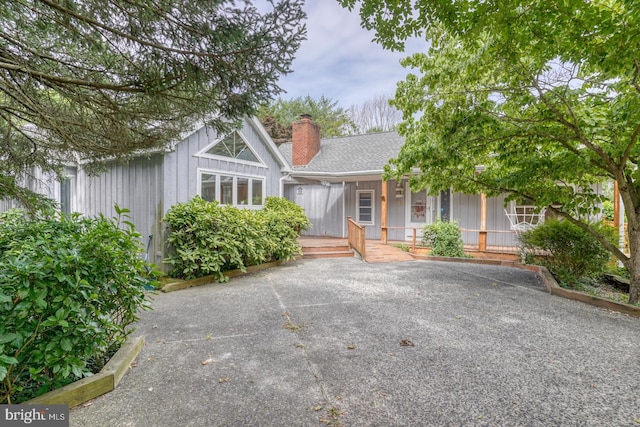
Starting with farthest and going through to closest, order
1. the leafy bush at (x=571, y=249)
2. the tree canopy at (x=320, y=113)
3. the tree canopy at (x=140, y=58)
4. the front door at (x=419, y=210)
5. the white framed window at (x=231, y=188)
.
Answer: the tree canopy at (x=320, y=113)
the front door at (x=419, y=210)
the white framed window at (x=231, y=188)
the leafy bush at (x=571, y=249)
the tree canopy at (x=140, y=58)

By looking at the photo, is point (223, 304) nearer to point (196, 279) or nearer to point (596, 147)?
point (196, 279)

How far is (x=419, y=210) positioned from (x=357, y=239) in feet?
11.3

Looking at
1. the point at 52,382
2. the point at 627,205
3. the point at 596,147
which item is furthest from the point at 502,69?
the point at 52,382

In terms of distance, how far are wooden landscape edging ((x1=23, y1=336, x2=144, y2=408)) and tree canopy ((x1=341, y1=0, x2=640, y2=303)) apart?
13.5 ft

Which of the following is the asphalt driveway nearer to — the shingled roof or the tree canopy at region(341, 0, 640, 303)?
the tree canopy at region(341, 0, 640, 303)

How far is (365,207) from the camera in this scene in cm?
1317

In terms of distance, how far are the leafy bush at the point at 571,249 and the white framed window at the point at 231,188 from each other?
295 inches

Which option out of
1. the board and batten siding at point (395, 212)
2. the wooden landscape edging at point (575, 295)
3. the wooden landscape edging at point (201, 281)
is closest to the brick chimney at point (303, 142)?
the board and batten siding at point (395, 212)

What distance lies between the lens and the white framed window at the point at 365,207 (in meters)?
13.0

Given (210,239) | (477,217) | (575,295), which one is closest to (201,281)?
(210,239)

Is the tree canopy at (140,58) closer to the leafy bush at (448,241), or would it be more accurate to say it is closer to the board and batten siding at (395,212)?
the leafy bush at (448,241)

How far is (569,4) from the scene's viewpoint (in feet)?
10.6
